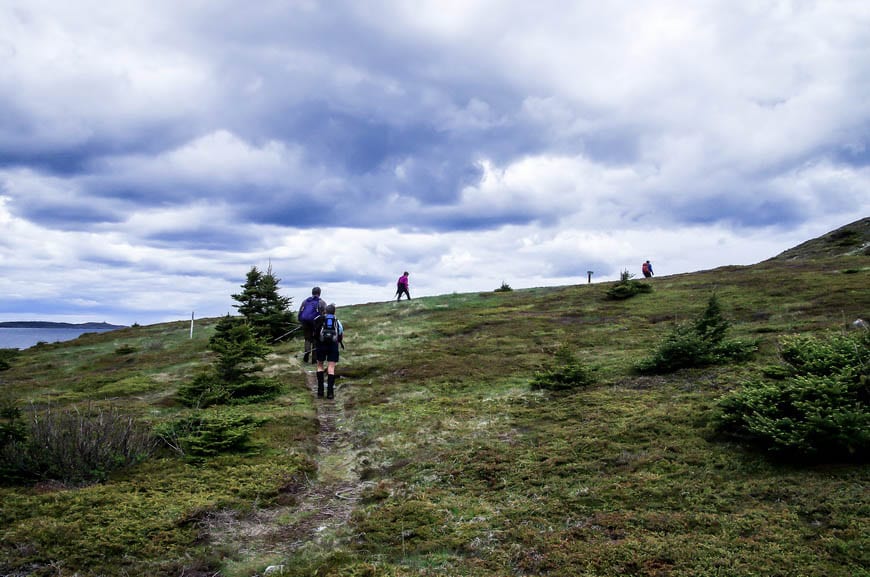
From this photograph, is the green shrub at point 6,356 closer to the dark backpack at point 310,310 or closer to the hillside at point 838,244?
the dark backpack at point 310,310

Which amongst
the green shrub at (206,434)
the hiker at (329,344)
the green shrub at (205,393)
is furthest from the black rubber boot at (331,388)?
the green shrub at (206,434)

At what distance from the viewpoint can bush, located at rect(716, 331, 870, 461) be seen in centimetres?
694

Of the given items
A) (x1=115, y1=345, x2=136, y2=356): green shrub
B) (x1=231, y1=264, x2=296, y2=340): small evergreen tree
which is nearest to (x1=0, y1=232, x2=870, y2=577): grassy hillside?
(x1=231, y1=264, x2=296, y2=340): small evergreen tree

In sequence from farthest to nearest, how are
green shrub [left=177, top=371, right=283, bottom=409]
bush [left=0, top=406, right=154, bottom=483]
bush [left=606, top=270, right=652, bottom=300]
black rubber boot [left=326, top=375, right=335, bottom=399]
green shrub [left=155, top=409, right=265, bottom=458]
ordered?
bush [left=606, top=270, right=652, bottom=300] → black rubber boot [left=326, top=375, right=335, bottom=399] → green shrub [left=177, top=371, right=283, bottom=409] → green shrub [left=155, top=409, right=265, bottom=458] → bush [left=0, top=406, right=154, bottom=483]

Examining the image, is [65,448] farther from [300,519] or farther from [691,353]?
[691,353]

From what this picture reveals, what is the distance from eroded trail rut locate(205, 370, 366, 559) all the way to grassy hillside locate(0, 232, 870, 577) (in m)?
0.04

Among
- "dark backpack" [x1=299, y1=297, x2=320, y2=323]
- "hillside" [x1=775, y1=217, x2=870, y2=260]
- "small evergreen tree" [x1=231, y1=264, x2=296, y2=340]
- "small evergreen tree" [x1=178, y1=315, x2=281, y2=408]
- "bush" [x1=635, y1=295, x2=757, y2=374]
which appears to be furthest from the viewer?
"hillside" [x1=775, y1=217, x2=870, y2=260]

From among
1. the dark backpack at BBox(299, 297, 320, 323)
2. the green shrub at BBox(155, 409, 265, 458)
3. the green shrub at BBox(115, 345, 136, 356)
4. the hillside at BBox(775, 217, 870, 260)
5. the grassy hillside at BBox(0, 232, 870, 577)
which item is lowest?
the grassy hillside at BBox(0, 232, 870, 577)

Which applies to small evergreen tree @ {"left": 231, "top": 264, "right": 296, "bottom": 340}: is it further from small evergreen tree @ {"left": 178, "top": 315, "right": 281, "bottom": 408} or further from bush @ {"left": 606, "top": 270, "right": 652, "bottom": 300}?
bush @ {"left": 606, "top": 270, "right": 652, "bottom": 300}

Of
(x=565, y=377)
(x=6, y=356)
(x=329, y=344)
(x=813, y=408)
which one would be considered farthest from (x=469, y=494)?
(x=6, y=356)

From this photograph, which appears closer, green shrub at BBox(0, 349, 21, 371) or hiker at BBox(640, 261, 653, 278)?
green shrub at BBox(0, 349, 21, 371)

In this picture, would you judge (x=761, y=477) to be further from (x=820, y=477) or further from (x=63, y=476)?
(x=63, y=476)

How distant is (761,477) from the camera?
7.08 meters

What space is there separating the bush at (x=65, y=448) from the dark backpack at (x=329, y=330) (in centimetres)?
616
